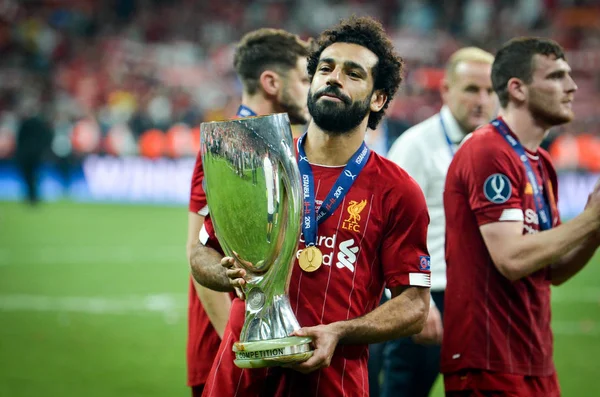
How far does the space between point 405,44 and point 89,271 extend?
1404cm

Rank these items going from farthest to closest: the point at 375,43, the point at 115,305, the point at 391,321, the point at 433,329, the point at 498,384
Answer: the point at 115,305
the point at 433,329
the point at 498,384
the point at 375,43
the point at 391,321

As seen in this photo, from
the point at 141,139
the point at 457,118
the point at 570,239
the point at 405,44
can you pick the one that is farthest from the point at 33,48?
the point at 570,239

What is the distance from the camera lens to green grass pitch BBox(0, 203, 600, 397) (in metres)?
6.87

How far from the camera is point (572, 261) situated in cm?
365

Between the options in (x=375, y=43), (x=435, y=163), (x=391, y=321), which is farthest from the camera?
(x=435, y=163)

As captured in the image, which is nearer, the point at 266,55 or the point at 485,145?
the point at 485,145

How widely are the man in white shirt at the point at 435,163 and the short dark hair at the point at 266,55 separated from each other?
983 millimetres

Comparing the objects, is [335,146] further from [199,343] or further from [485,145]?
[199,343]

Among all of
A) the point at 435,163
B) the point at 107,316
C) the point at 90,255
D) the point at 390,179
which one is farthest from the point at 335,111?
the point at 90,255

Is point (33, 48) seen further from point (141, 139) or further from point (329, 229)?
point (329, 229)

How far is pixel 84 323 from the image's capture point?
8.77 m

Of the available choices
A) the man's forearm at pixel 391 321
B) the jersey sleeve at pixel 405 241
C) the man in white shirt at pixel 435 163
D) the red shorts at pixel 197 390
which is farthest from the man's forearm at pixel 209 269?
the man in white shirt at pixel 435 163

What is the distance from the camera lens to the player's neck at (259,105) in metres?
3.92

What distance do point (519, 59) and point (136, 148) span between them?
18.5m
